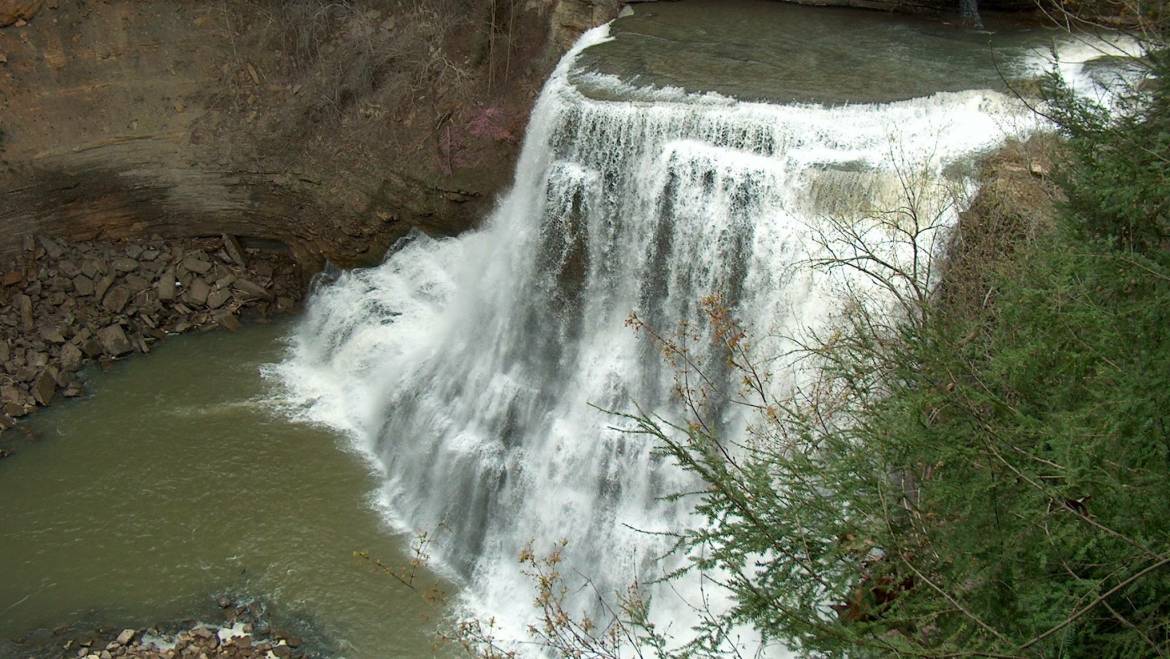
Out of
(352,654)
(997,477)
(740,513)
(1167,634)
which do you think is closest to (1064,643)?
(1167,634)

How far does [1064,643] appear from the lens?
4.95 m

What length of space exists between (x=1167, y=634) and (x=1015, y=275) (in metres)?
4.70

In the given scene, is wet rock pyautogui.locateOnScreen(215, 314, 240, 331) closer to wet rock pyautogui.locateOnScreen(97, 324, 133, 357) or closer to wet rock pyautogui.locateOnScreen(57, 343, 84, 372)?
wet rock pyautogui.locateOnScreen(97, 324, 133, 357)

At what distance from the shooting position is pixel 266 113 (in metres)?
18.4

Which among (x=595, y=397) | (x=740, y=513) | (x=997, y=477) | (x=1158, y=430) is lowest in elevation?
(x=595, y=397)

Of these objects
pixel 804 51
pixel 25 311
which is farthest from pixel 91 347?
pixel 804 51

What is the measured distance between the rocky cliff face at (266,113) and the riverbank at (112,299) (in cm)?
37

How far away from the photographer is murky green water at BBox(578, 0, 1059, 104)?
14.4 m

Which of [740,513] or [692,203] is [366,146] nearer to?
[692,203]

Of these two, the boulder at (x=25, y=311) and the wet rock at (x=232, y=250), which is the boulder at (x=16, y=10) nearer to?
the boulder at (x=25, y=311)

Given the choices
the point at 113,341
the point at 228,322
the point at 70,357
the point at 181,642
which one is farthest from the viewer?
the point at 228,322

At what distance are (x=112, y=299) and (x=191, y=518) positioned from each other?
564 centimetres

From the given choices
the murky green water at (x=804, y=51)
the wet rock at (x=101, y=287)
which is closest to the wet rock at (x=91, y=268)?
the wet rock at (x=101, y=287)

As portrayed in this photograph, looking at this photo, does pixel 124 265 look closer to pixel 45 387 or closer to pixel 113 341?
pixel 113 341
